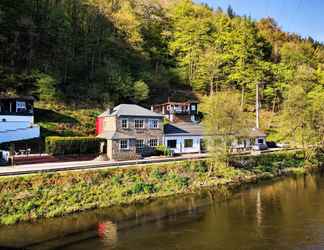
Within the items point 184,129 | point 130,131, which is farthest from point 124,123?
point 184,129

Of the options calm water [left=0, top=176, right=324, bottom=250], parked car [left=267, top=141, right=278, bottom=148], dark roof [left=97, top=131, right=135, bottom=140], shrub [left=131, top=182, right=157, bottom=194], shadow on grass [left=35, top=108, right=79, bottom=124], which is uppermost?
shadow on grass [left=35, top=108, right=79, bottom=124]

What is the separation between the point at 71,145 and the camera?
121 ft

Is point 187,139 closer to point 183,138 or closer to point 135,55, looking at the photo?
point 183,138

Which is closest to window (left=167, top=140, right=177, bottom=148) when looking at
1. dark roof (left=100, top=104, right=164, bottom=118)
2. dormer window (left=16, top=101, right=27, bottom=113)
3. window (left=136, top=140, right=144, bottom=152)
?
dark roof (left=100, top=104, right=164, bottom=118)

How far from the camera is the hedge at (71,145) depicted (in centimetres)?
3544

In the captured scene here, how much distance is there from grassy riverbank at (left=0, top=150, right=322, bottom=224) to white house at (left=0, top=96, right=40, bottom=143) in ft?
50.5

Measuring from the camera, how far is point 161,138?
4391cm

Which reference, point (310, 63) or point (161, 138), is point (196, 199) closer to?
point (161, 138)

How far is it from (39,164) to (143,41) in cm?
5065

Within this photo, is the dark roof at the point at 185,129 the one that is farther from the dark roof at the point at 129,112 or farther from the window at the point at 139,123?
the window at the point at 139,123

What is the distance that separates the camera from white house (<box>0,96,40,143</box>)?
128 feet

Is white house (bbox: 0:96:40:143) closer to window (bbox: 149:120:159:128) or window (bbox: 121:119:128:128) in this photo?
window (bbox: 121:119:128:128)

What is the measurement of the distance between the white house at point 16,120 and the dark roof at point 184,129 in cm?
1728

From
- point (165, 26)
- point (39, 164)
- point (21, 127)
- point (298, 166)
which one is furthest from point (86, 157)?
point (165, 26)
